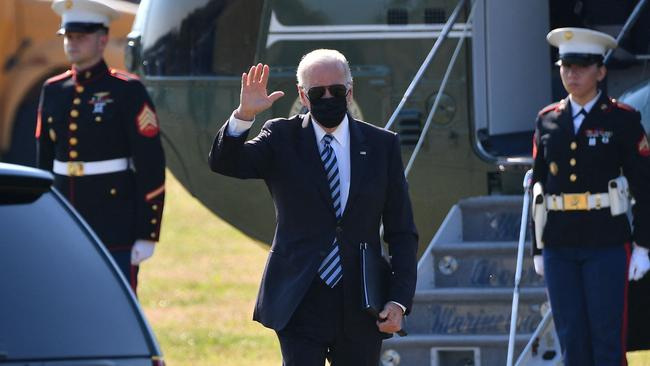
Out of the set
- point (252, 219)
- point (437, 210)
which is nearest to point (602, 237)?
point (437, 210)

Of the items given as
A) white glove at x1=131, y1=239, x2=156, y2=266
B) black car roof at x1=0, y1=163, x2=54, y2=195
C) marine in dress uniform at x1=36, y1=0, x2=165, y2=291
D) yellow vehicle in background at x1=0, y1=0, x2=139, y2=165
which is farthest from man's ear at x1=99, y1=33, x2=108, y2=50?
yellow vehicle in background at x1=0, y1=0, x2=139, y2=165

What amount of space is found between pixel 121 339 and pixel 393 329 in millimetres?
Result: 1620

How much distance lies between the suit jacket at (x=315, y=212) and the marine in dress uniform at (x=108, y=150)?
1851mm

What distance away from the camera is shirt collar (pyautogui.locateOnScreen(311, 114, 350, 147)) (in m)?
5.71

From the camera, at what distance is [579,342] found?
6.79m

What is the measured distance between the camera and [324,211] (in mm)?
5621

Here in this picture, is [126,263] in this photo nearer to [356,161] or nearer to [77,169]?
[77,169]

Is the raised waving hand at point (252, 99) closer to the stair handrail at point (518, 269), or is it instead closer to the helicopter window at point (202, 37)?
the stair handrail at point (518, 269)

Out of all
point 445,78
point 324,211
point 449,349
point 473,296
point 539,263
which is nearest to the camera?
point 324,211

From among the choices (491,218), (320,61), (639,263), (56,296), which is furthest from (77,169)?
(56,296)

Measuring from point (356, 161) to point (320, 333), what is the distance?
585 mm

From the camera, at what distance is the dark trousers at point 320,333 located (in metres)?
5.57

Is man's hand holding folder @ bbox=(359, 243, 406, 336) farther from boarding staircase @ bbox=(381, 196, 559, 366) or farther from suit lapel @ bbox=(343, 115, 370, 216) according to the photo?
boarding staircase @ bbox=(381, 196, 559, 366)

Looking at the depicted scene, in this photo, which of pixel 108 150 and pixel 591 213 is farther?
pixel 108 150
